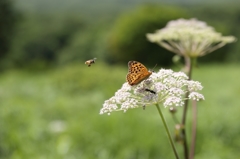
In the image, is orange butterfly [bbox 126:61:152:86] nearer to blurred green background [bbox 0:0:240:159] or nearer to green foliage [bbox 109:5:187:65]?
blurred green background [bbox 0:0:240:159]

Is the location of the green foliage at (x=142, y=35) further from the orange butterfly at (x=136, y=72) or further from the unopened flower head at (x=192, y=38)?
the orange butterfly at (x=136, y=72)

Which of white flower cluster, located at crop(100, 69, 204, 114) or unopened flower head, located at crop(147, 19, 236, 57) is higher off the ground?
unopened flower head, located at crop(147, 19, 236, 57)

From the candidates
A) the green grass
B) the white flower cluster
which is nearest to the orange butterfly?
the white flower cluster

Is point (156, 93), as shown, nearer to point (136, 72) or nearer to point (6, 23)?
point (136, 72)

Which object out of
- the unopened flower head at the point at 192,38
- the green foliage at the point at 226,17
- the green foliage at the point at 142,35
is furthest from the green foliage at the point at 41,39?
the unopened flower head at the point at 192,38

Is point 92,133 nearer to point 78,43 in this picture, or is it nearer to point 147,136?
point 147,136

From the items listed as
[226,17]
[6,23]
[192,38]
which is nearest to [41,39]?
[6,23]

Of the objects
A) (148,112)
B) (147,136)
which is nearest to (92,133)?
(147,136)
